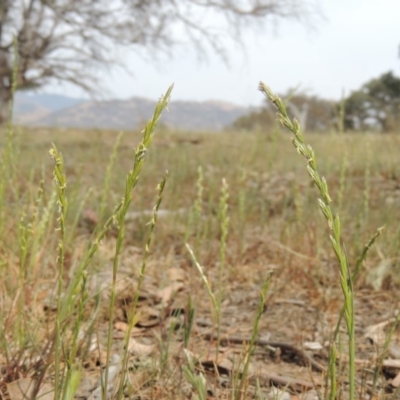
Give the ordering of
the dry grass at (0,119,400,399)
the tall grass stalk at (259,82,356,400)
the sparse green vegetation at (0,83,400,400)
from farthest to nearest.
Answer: the dry grass at (0,119,400,399), the sparse green vegetation at (0,83,400,400), the tall grass stalk at (259,82,356,400)

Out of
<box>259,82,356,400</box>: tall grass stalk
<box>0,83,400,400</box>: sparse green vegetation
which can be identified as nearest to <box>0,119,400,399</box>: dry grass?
<box>0,83,400,400</box>: sparse green vegetation

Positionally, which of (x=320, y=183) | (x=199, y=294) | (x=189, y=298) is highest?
(x=320, y=183)

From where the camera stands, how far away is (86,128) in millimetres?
10594

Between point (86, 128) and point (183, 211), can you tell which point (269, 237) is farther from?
point (86, 128)

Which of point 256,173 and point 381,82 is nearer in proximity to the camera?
point 256,173

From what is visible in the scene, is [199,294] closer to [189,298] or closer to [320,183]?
[189,298]

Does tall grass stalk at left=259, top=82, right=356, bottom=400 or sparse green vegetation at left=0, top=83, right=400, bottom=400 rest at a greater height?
tall grass stalk at left=259, top=82, right=356, bottom=400

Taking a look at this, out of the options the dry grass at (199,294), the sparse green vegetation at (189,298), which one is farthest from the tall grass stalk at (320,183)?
the dry grass at (199,294)

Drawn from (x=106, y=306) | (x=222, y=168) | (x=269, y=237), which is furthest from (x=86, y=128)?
(x=106, y=306)

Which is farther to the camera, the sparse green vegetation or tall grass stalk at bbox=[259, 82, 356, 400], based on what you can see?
the sparse green vegetation

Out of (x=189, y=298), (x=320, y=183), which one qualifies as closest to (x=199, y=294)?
(x=189, y=298)

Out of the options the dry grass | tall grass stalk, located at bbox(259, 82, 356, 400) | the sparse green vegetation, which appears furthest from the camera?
the dry grass

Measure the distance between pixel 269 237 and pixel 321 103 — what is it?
25.7 meters

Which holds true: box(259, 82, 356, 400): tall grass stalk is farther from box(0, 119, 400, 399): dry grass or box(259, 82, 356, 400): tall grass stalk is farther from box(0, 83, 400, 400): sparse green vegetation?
box(0, 119, 400, 399): dry grass
